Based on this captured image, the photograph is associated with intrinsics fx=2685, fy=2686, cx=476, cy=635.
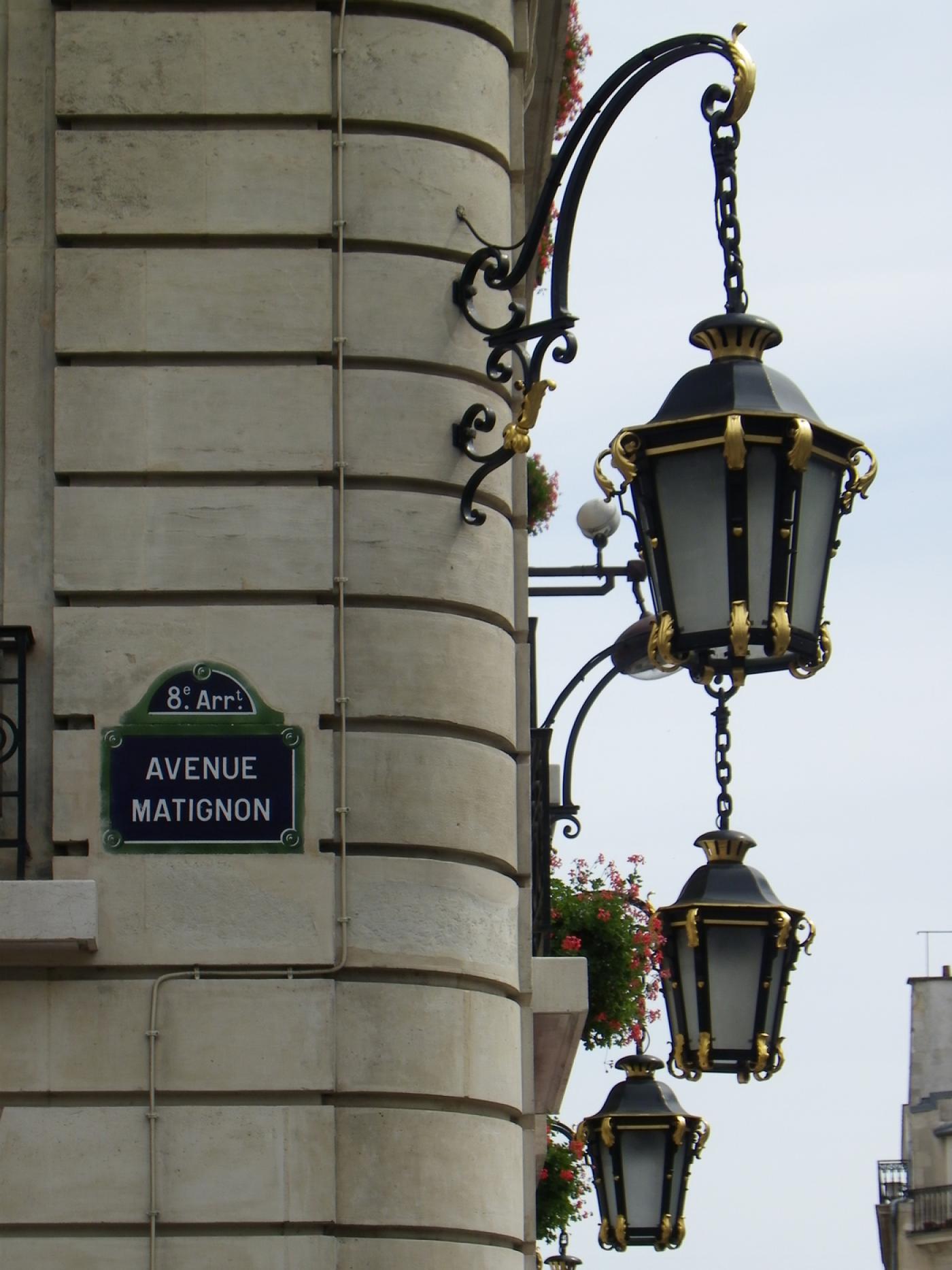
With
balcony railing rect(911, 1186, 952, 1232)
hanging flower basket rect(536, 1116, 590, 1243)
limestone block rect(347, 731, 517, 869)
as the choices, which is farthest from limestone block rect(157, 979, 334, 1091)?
balcony railing rect(911, 1186, 952, 1232)

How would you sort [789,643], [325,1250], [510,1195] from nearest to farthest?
[789,643] → [325,1250] → [510,1195]

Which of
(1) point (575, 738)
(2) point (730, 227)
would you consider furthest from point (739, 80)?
(1) point (575, 738)

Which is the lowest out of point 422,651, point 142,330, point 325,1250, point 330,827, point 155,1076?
point 325,1250

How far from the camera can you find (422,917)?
1128 centimetres

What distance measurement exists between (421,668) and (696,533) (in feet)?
11.5

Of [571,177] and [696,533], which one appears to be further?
[571,177]

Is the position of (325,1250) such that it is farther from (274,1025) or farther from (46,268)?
(46,268)

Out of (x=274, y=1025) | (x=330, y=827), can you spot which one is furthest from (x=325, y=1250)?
(x=330, y=827)

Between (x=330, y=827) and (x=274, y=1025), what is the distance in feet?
2.83

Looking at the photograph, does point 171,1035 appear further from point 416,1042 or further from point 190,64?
point 190,64

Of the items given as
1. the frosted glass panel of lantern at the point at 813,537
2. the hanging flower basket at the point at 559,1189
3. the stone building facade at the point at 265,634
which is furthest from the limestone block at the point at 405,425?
the hanging flower basket at the point at 559,1189

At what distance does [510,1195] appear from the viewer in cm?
1152

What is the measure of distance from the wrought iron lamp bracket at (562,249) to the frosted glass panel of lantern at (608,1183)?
5.17 m

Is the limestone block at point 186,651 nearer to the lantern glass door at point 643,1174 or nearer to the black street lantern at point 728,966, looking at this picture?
the black street lantern at point 728,966
